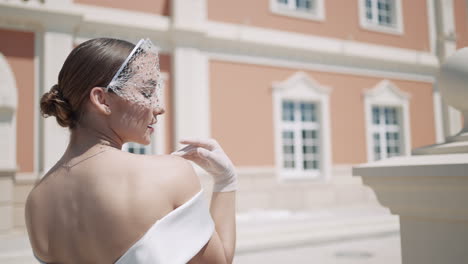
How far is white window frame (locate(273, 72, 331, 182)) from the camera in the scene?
10242 mm

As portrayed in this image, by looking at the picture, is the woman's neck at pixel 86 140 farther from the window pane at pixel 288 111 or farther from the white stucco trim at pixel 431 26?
the white stucco trim at pixel 431 26

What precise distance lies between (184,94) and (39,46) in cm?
305

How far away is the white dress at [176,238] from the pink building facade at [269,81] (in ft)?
24.7

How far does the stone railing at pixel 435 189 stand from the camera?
141 cm

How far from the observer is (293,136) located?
10.7 metres

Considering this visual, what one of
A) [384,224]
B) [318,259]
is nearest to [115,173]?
A: [318,259]

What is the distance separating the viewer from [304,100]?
427 inches

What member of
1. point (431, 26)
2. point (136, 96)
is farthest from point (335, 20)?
point (136, 96)

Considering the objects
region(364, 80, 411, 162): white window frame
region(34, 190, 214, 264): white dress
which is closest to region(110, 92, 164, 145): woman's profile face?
region(34, 190, 214, 264): white dress

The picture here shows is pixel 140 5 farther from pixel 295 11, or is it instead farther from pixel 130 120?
pixel 130 120

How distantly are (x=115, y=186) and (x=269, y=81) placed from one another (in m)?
9.46

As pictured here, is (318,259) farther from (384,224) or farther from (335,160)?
(335,160)

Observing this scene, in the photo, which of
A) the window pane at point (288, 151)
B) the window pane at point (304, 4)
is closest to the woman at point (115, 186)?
the window pane at point (288, 151)

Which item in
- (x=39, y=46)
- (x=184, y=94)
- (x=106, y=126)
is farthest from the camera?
(x=184, y=94)
